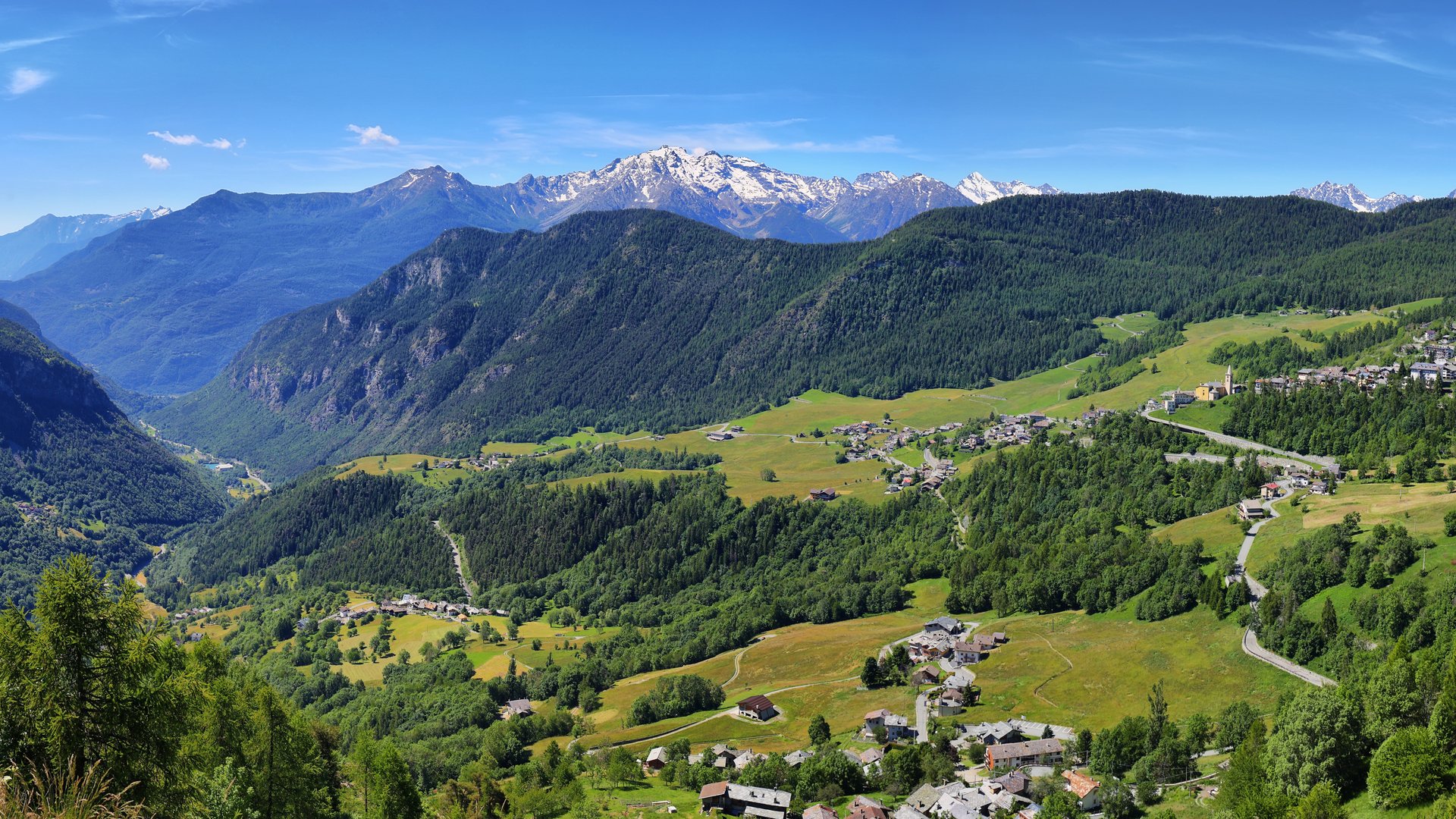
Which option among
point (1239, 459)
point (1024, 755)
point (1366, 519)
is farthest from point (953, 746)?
point (1239, 459)

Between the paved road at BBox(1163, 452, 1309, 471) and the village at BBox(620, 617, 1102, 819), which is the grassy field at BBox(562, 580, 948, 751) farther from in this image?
the paved road at BBox(1163, 452, 1309, 471)

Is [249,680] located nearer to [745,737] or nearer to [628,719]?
[745,737]

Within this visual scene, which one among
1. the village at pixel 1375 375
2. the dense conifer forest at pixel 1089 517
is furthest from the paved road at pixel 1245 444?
the village at pixel 1375 375

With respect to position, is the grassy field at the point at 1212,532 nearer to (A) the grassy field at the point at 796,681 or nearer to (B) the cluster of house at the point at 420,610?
(A) the grassy field at the point at 796,681

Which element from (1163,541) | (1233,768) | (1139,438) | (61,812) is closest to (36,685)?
(61,812)

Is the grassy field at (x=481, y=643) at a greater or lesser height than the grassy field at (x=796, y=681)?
lesser

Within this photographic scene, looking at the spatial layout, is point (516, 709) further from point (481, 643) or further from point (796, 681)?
point (481, 643)

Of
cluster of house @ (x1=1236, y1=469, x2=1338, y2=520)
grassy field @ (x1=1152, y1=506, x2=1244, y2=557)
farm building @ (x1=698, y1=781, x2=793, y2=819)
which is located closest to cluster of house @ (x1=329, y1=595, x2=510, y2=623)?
farm building @ (x1=698, y1=781, x2=793, y2=819)
